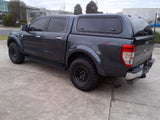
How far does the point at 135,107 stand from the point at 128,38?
1427 mm

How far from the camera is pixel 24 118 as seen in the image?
2.37 metres

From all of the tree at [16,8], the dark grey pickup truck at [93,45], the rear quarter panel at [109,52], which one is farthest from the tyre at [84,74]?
the tree at [16,8]

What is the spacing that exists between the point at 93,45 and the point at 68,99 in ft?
4.28

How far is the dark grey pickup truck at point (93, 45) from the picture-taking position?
268 cm

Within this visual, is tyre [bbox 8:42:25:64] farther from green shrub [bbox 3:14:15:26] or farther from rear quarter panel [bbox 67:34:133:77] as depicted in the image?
green shrub [bbox 3:14:15:26]

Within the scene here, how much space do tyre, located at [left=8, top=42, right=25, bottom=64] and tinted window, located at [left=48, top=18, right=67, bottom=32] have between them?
70.1 inches

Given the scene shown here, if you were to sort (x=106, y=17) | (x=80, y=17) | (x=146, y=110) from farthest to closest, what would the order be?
(x=80, y=17), (x=106, y=17), (x=146, y=110)

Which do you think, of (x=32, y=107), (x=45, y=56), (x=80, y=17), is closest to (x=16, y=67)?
(x=45, y=56)

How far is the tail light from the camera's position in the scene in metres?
2.54

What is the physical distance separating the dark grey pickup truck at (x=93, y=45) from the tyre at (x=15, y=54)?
2.26 ft

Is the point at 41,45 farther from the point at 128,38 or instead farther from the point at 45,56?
the point at 128,38

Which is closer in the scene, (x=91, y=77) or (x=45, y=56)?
(x=91, y=77)

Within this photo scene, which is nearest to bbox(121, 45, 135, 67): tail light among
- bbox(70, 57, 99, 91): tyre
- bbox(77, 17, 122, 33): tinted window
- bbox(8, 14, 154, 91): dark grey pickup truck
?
bbox(8, 14, 154, 91): dark grey pickup truck

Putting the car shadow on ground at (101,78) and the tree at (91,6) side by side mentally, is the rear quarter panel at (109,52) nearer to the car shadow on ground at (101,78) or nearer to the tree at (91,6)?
the car shadow on ground at (101,78)
